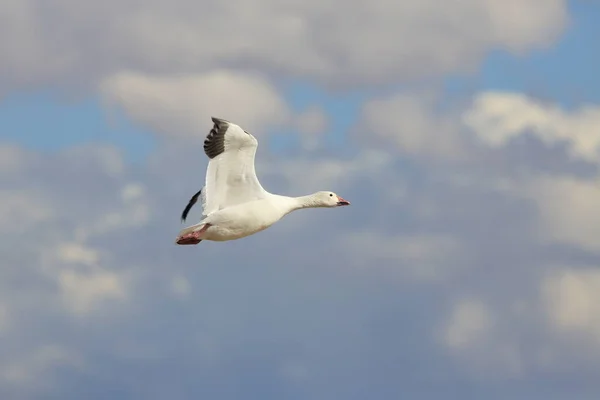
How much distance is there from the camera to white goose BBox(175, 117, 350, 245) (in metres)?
42.8

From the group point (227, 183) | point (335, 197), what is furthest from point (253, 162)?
point (335, 197)

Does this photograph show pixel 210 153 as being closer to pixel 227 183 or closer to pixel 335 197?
pixel 227 183

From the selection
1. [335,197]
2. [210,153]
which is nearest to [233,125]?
[210,153]

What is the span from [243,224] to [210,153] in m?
1.83

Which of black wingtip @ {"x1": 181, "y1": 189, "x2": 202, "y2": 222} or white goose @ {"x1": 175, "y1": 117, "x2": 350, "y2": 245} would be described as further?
black wingtip @ {"x1": 181, "y1": 189, "x2": 202, "y2": 222}

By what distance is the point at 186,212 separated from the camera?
149 feet

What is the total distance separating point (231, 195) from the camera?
43.6m

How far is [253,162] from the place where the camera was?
43.3 m

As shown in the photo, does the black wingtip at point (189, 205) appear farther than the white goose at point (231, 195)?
Yes

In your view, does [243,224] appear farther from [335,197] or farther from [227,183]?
[335,197]

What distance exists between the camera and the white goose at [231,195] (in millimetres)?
42781

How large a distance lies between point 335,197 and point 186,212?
3.88 m

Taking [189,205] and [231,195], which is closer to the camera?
[231,195]

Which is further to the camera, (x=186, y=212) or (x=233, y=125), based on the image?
(x=186, y=212)
